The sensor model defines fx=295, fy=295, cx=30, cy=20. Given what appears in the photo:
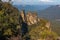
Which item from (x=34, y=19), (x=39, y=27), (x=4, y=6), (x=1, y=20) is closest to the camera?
(x=1, y=20)

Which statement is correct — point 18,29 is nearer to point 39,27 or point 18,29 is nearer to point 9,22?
point 9,22

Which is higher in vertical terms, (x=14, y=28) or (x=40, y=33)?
(x=14, y=28)

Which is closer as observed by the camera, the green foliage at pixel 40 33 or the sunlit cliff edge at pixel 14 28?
the sunlit cliff edge at pixel 14 28

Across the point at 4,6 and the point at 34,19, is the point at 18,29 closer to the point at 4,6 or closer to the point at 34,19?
the point at 4,6

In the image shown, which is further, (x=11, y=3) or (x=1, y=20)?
(x=11, y=3)

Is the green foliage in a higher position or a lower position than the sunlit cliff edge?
lower

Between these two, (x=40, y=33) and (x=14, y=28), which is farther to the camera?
(x=40, y=33)

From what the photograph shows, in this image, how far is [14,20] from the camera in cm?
2258

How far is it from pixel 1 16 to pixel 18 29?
179cm

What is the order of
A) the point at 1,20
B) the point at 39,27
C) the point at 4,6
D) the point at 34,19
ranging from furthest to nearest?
the point at 34,19 < the point at 39,27 < the point at 4,6 < the point at 1,20

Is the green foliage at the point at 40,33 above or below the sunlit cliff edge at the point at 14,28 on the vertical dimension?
below

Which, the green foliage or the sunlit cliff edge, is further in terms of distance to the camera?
the green foliage

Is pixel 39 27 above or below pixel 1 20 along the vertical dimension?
below

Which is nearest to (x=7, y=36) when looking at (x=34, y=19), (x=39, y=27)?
(x=39, y=27)
